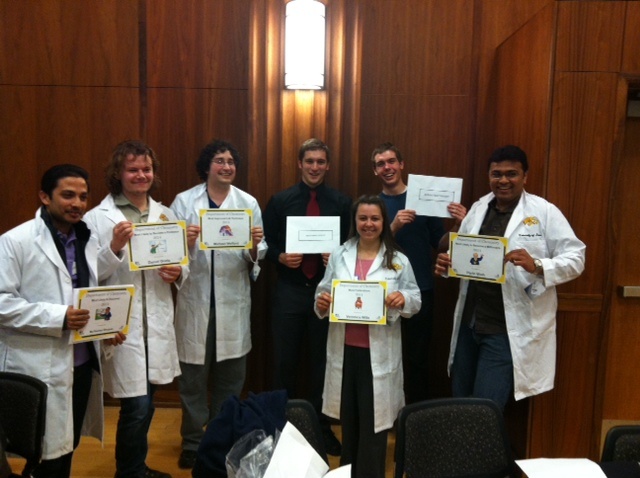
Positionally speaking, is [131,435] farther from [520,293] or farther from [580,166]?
[580,166]

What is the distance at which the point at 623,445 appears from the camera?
67.7 inches

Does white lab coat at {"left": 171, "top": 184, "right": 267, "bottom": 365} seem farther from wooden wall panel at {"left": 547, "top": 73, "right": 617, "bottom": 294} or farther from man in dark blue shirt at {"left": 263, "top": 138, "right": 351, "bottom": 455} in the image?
wooden wall panel at {"left": 547, "top": 73, "right": 617, "bottom": 294}

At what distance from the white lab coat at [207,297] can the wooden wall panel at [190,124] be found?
711 mm

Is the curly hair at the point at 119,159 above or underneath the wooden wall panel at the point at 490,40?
underneath

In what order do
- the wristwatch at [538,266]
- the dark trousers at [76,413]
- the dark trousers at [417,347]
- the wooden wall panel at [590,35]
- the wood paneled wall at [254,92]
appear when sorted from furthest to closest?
the wood paneled wall at [254,92] < the dark trousers at [417,347] < the wooden wall panel at [590,35] < the wristwatch at [538,266] < the dark trousers at [76,413]

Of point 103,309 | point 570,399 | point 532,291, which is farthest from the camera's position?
point 570,399

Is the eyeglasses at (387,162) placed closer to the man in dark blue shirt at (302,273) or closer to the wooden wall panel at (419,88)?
the man in dark blue shirt at (302,273)

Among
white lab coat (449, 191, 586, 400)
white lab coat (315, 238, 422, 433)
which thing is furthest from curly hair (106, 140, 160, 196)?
white lab coat (449, 191, 586, 400)

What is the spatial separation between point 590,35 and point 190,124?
8.72 ft

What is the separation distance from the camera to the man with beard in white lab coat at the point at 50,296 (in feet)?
7.04

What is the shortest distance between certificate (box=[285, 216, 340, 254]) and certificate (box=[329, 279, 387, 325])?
495mm

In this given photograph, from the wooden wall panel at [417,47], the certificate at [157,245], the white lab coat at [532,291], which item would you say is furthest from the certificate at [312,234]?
the wooden wall panel at [417,47]

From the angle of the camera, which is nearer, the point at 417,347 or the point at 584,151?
the point at 584,151

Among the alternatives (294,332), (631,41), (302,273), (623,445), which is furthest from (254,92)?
(623,445)
